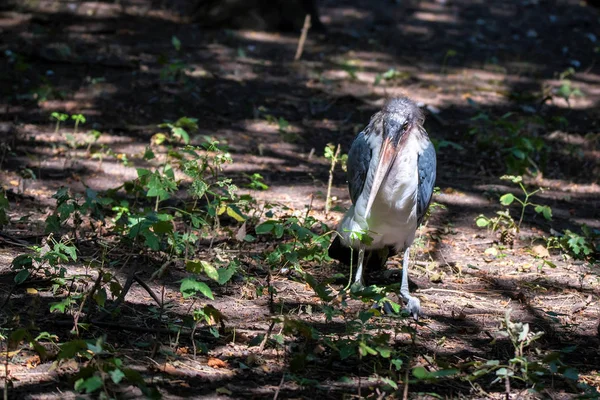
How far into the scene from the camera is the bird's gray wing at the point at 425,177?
181 inches

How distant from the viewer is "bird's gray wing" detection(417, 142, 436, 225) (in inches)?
181

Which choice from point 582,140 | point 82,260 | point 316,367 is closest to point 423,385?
point 316,367

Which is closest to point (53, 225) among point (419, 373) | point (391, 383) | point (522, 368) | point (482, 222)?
point (391, 383)

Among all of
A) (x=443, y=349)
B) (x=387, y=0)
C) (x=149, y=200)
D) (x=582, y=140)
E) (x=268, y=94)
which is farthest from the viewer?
(x=387, y=0)

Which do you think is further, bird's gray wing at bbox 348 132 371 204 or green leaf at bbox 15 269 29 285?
bird's gray wing at bbox 348 132 371 204

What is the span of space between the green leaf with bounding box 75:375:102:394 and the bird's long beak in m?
1.98

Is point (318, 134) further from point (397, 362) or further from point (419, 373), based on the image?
point (419, 373)

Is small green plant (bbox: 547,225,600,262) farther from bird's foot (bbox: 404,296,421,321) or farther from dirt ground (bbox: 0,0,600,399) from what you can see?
bird's foot (bbox: 404,296,421,321)

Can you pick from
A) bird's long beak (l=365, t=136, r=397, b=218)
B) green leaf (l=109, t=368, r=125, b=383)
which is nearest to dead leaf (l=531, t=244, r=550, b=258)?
bird's long beak (l=365, t=136, r=397, b=218)

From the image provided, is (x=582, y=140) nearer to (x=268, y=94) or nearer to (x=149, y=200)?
(x=268, y=94)

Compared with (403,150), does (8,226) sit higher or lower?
lower

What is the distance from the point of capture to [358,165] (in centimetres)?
475

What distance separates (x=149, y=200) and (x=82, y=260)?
3.69 feet

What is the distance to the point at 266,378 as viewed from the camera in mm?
3518
